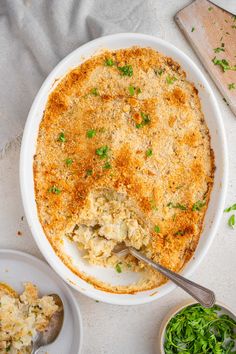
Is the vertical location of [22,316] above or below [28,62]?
below

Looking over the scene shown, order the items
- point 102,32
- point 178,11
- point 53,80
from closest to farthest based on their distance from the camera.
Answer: point 53,80 → point 102,32 → point 178,11

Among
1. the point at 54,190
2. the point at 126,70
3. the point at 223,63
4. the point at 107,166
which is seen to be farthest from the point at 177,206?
the point at 223,63

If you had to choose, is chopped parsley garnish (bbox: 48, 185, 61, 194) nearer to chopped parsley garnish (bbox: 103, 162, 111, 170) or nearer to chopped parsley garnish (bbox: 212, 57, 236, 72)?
chopped parsley garnish (bbox: 103, 162, 111, 170)

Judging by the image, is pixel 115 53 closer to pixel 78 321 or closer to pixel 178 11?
pixel 178 11

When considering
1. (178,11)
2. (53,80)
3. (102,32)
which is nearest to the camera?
(53,80)

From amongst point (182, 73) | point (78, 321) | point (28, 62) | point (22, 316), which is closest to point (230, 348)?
point (78, 321)

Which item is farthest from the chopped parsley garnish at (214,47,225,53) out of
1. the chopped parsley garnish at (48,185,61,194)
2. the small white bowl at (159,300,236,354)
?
the small white bowl at (159,300,236,354)
